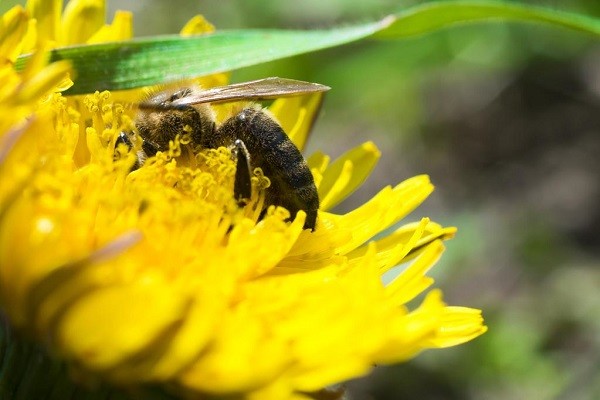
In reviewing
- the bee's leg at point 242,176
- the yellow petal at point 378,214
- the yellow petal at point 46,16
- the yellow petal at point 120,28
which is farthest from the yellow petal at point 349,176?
the yellow petal at point 46,16

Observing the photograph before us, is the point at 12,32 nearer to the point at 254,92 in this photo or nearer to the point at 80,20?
the point at 80,20

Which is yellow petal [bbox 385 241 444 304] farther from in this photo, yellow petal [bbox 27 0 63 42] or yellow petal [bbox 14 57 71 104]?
yellow petal [bbox 27 0 63 42]

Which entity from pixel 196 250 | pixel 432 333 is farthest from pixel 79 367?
pixel 432 333

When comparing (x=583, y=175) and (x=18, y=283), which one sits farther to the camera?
(x=583, y=175)

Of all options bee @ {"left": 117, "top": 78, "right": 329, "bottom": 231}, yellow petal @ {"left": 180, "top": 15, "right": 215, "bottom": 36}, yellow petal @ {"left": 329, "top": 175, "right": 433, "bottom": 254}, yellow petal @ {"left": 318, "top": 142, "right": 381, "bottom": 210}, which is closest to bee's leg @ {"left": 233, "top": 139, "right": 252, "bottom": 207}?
bee @ {"left": 117, "top": 78, "right": 329, "bottom": 231}

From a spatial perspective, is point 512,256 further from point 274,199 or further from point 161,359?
point 161,359

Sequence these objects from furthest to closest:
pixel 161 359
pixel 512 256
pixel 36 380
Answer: pixel 512 256 < pixel 36 380 < pixel 161 359

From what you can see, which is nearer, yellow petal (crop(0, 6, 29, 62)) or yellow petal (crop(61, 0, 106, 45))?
yellow petal (crop(0, 6, 29, 62))
